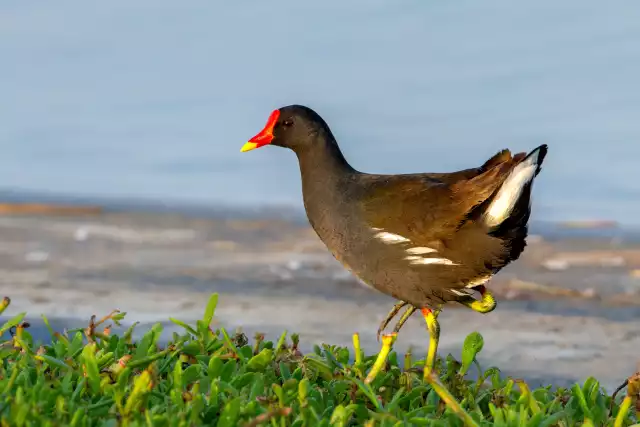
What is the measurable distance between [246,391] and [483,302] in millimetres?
1659

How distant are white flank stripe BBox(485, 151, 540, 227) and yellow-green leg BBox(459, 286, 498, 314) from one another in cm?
48

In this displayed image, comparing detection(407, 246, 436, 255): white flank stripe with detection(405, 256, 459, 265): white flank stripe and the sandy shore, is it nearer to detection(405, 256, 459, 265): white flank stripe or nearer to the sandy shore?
detection(405, 256, 459, 265): white flank stripe

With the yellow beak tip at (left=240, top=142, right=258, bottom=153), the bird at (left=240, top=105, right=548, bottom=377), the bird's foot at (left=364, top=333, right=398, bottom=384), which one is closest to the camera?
the bird's foot at (left=364, top=333, right=398, bottom=384)

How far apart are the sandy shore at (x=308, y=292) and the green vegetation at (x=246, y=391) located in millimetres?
2865

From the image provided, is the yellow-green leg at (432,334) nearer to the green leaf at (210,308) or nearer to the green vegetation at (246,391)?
the green vegetation at (246,391)

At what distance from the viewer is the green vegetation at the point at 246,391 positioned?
425 cm

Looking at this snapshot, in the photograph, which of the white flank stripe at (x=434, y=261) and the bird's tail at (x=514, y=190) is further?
the white flank stripe at (x=434, y=261)

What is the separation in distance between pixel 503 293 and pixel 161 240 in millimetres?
9598

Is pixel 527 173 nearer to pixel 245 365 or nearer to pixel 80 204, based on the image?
pixel 245 365

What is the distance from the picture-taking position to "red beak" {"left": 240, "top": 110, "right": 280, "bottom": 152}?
652 cm

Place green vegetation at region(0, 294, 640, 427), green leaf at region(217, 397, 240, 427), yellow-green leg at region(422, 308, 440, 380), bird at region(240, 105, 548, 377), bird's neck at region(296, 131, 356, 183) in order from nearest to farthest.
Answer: green leaf at region(217, 397, 240, 427) < green vegetation at region(0, 294, 640, 427) < yellow-green leg at region(422, 308, 440, 380) < bird at region(240, 105, 548, 377) < bird's neck at region(296, 131, 356, 183)

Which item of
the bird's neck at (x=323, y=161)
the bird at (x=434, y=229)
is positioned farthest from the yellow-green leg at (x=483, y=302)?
the bird's neck at (x=323, y=161)

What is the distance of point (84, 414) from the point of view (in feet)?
13.9

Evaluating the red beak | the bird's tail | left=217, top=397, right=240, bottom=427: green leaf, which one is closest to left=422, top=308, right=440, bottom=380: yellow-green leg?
the bird's tail
